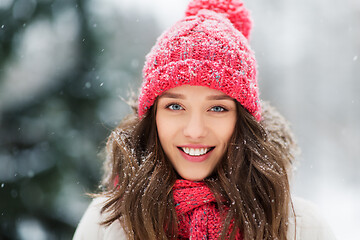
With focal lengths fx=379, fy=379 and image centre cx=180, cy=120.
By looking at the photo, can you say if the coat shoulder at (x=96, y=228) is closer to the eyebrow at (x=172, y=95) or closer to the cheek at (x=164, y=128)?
the cheek at (x=164, y=128)

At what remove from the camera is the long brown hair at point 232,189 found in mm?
1486

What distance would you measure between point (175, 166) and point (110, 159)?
440mm

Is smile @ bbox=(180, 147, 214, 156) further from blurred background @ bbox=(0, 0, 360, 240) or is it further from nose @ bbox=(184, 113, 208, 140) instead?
blurred background @ bbox=(0, 0, 360, 240)

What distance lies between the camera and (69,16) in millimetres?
2416

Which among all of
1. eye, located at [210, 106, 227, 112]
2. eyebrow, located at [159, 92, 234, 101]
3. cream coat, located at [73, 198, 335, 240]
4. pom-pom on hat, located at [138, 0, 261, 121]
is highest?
pom-pom on hat, located at [138, 0, 261, 121]

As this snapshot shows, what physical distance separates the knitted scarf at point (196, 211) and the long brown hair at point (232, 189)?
0.10ft

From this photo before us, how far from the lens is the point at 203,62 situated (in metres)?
1.41

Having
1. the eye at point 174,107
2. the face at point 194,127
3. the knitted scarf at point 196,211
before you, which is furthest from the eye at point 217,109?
the knitted scarf at point 196,211

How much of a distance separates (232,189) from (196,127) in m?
0.29

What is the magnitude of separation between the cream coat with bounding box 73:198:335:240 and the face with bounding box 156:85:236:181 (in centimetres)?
40

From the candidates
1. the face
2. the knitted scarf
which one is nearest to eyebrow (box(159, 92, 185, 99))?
the face

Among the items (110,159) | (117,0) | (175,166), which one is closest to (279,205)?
(175,166)

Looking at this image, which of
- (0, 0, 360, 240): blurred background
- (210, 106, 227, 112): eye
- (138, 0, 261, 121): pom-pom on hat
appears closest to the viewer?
(138, 0, 261, 121): pom-pom on hat

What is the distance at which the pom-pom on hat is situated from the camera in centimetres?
140
